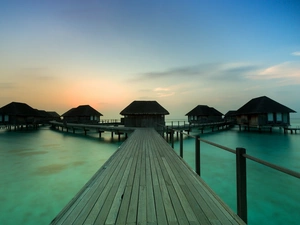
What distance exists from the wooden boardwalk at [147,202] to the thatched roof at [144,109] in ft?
65.7

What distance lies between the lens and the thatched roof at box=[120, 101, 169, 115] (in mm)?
24156

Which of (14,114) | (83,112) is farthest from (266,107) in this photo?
(14,114)

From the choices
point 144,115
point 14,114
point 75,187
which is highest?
point 14,114

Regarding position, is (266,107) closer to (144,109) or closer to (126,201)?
(144,109)

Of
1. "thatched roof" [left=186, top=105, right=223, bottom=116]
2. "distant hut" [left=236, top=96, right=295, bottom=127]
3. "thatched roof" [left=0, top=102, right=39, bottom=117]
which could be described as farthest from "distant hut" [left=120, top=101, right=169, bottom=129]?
"thatched roof" [left=0, top=102, right=39, bottom=117]

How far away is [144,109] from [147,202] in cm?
Result: 2226

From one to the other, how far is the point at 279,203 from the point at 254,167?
16.4 ft

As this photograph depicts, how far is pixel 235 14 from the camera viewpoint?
56.9 feet

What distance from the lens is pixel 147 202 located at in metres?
2.62

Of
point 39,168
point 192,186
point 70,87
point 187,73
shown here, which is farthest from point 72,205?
point 187,73

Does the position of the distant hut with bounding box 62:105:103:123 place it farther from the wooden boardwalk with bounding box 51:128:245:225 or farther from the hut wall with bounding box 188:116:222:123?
the wooden boardwalk with bounding box 51:128:245:225

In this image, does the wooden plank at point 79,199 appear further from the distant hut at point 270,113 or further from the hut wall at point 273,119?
the hut wall at point 273,119

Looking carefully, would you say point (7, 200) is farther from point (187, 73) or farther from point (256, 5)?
point (187, 73)

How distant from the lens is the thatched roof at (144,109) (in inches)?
951
